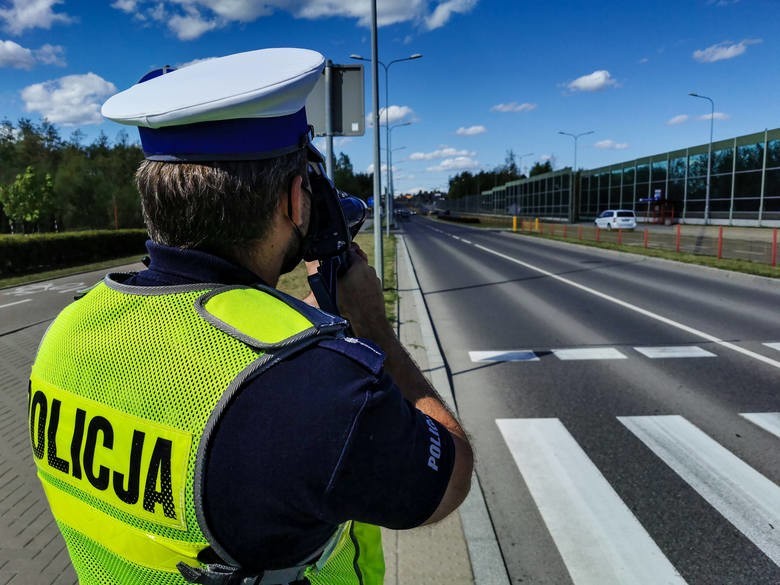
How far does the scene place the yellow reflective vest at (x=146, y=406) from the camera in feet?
3.13

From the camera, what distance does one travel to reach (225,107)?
1021 millimetres

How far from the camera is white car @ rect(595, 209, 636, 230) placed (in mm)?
43469

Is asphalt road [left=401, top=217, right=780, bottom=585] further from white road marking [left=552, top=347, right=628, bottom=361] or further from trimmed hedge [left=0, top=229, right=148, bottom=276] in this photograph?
trimmed hedge [left=0, top=229, right=148, bottom=276]

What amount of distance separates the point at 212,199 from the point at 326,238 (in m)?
0.29

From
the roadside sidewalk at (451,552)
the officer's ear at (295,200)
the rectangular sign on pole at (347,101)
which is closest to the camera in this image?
the officer's ear at (295,200)

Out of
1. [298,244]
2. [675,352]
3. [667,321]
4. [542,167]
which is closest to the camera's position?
[298,244]

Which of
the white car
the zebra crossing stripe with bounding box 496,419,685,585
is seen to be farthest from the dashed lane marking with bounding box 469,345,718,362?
the white car

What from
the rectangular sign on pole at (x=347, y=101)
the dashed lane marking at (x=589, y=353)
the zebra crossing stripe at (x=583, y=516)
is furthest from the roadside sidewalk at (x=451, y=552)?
the rectangular sign on pole at (x=347, y=101)

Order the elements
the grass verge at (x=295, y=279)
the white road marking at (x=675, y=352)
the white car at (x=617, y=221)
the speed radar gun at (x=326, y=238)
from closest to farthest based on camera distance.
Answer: the speed radar gun at (x=326, y=238) → the white road marking at (x=675, y=352) → the grass verge at (x=295, y=279) → the white car at (x=617, y=221)

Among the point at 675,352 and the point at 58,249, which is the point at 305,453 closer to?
the point at 675,352

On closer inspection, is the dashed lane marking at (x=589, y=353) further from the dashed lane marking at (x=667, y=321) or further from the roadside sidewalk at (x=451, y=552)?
the roadside sidewalk at (x=451, y=552)

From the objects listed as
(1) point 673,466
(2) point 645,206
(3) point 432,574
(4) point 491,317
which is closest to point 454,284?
(4) point 491,317

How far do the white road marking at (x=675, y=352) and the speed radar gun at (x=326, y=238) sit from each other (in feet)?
23.1

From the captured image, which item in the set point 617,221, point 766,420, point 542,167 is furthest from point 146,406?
point 542,167
